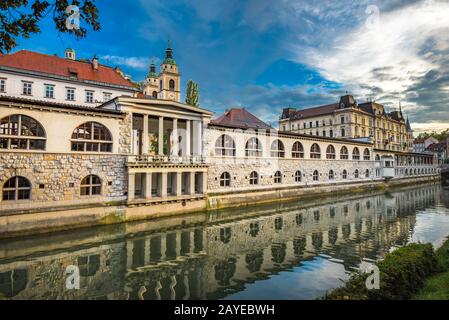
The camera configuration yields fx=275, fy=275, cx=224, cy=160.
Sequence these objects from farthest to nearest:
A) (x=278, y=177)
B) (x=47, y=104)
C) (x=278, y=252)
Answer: (x=278, y=177)
(x=47, y=104)
(x=278, y=252)

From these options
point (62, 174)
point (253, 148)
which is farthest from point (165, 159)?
point (253, 148)

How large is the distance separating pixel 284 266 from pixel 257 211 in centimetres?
1410

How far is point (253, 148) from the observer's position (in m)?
31.7

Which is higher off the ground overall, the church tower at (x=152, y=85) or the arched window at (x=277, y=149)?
the church tower at (x=152, y=85)

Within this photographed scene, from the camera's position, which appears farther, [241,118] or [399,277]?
[241,118]

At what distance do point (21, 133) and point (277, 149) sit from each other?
25.5 meters

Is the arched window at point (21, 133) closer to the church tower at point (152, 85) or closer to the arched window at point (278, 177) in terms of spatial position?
the arched window at point (278, 177)

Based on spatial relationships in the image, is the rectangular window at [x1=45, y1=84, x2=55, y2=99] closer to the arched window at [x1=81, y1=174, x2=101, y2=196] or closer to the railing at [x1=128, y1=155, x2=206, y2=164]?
the railing at [x1=128, y1=155, x2=206, y2=164]

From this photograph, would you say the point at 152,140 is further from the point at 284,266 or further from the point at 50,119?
the point at 284,266

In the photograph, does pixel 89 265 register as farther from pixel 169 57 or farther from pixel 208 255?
pixel 169 57

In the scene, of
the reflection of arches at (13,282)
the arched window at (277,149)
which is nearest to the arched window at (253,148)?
the arched window at (277,149)

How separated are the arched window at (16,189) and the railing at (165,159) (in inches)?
262

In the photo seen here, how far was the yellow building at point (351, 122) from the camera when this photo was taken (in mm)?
67613
